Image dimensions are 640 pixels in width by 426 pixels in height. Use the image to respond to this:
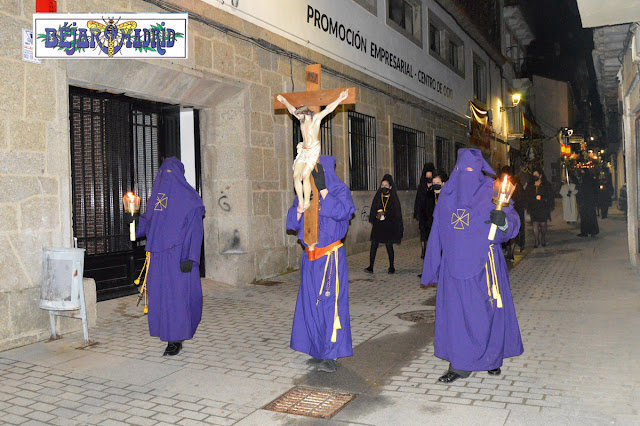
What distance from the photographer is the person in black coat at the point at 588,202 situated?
15.8 m

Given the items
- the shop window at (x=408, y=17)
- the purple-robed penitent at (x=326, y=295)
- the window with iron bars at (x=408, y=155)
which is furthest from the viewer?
the shop window at (x=408, y=17)

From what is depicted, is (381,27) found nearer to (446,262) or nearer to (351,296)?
(351,296)

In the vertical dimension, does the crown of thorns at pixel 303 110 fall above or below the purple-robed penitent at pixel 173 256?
above

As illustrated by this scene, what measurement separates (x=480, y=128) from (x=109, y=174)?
18090mm

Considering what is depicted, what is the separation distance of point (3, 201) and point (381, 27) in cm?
1143

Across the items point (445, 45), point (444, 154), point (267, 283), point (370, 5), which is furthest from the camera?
point (445, 45)

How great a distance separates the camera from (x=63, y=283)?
6.03 meters

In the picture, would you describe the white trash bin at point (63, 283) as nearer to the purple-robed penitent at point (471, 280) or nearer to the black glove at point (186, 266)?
the black glove at point (186, 266)

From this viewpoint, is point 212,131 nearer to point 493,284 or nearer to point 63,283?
point 63,283

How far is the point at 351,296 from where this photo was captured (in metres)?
8.66

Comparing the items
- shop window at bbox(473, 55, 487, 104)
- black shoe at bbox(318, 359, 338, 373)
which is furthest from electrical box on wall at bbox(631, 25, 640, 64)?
shop window at bbox(473, 55, 487, 104)

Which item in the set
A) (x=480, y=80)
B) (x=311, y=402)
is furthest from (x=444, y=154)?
(x=311, y=402)

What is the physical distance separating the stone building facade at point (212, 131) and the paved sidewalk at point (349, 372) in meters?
1.21

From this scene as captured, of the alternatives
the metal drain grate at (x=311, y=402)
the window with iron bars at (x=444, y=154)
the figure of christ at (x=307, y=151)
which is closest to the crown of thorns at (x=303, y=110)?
the figure of christ at (x=307, y=151)
